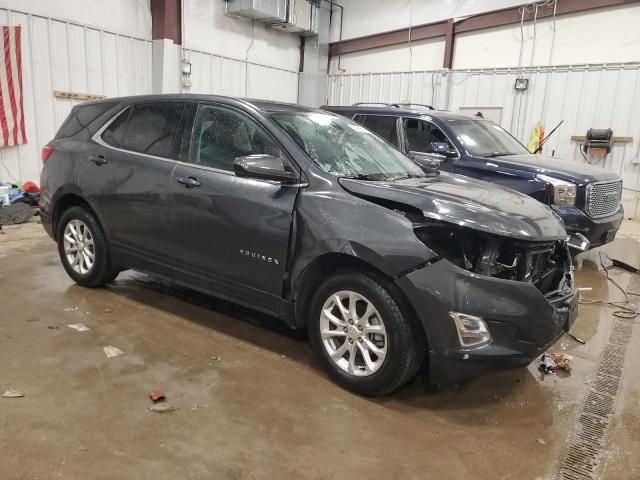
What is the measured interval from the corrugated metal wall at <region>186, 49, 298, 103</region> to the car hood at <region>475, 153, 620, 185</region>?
6.38 meters

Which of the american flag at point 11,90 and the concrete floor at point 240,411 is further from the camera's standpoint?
the american flag at point 11,90

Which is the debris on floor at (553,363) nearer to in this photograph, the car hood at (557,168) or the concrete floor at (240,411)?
the concrete floor at (240,411)

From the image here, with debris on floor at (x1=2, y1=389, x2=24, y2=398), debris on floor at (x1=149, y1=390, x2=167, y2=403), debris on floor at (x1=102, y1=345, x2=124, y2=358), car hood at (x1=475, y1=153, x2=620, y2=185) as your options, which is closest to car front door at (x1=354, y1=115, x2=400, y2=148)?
car hood at (x1=475, y1=153, x2=620, y2=185)

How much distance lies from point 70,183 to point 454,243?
3.12 metres

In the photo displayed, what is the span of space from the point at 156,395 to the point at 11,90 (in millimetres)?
7112

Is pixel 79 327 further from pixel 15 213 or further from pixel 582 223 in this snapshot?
pixel 582 223

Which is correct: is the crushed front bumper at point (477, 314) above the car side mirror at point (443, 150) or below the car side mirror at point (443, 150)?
below

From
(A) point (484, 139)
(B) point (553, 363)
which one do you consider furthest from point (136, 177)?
(A) point (484, 139)

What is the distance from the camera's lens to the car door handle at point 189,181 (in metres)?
3.20

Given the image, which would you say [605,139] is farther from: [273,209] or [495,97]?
[273,209]

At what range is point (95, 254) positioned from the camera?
3.95m

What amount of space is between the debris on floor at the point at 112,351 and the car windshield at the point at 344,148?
5.66 feet

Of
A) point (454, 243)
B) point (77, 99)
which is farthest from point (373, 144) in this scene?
point (77, 99)

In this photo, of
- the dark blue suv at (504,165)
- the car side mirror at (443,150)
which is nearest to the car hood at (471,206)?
the dark blue suv at (504,165)
